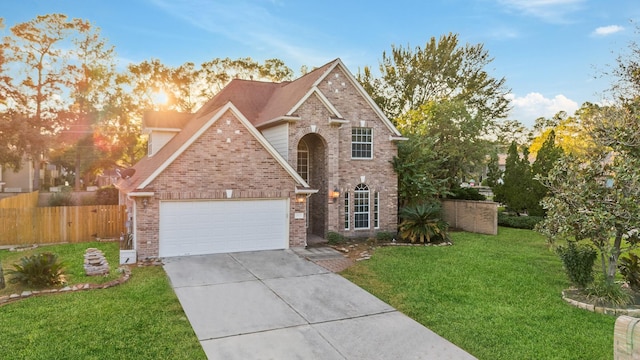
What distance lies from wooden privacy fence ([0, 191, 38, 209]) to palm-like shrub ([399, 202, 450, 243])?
58.7 feet

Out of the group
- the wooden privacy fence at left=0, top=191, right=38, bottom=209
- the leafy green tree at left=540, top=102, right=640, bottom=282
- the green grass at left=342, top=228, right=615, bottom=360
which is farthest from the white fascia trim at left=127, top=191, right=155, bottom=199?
the leafy green tree at left=540, top=102, right=640, bottom=282

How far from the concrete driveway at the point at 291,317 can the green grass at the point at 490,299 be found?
2.10 feet

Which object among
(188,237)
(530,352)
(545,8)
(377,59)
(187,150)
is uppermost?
(377,59)

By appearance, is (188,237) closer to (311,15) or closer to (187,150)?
(187,150)

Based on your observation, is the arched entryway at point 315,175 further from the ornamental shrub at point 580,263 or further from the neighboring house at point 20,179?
the neighboring house at point 20,179

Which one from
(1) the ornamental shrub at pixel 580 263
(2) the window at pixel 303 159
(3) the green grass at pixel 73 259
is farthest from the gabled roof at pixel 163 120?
(1) the ornamental shrub at pixel 580 263

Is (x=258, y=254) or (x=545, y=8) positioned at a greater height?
(x=545, y=8)

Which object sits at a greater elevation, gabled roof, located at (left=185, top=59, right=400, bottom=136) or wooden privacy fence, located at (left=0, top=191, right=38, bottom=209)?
gabled roof, located at (left=185, top=59, right=400, bottom=136)

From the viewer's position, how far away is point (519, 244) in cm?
1819

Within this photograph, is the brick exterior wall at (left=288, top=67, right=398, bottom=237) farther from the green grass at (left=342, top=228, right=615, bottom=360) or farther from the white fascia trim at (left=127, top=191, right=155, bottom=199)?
the white fascia trim at (left=127, top=191, right=155, bottom=199)

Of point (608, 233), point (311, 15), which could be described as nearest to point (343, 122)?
point (311, 15)

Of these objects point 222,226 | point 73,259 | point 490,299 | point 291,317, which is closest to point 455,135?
point 222,226

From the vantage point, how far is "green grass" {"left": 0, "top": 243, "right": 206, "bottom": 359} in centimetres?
674

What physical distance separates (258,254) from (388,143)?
8712 millimetres
